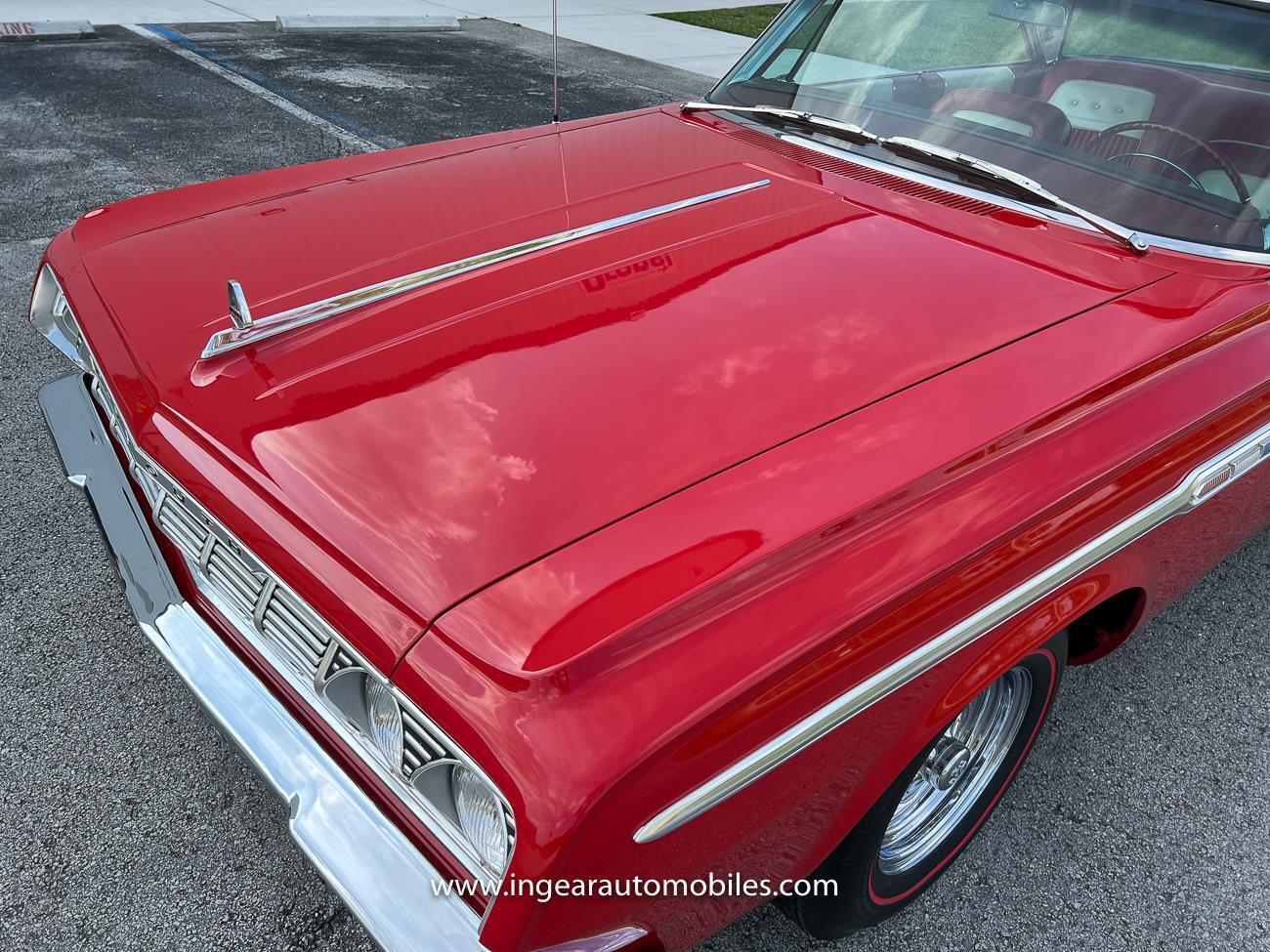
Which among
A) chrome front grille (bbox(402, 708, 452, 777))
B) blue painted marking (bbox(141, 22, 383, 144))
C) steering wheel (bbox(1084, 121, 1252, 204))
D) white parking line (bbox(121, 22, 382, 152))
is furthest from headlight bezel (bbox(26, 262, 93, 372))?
blue painted marking (bbox(141, 22, 383, 144))

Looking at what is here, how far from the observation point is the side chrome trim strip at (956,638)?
122 cm

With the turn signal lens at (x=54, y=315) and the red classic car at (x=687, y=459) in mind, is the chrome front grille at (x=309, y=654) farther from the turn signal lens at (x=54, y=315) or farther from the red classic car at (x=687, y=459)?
the turn signal lens at (x=54, y=315)

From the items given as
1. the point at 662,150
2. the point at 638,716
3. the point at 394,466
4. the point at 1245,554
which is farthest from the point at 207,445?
the point at 1245,554

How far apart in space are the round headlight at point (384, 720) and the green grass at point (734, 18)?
394 inches

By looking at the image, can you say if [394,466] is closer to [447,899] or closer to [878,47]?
[447,899]

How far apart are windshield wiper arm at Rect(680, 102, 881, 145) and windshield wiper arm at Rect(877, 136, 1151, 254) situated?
0.20ft

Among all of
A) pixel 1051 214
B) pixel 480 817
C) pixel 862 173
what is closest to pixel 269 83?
pixel 862 173

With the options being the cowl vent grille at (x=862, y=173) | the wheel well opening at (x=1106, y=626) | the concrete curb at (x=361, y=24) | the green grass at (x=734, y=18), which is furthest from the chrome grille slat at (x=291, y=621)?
the green grass at (x=734, y=18)

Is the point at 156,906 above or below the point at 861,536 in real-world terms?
below

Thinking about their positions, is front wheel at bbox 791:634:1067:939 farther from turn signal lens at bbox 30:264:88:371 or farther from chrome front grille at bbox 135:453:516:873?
turn signal lens at bbox 30:264:88:371

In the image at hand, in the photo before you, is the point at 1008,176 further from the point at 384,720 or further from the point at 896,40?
the point at 384,720

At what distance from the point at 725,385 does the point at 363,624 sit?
2.22 ft

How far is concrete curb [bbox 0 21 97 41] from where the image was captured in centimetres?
788

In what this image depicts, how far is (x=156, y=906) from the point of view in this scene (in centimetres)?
183
